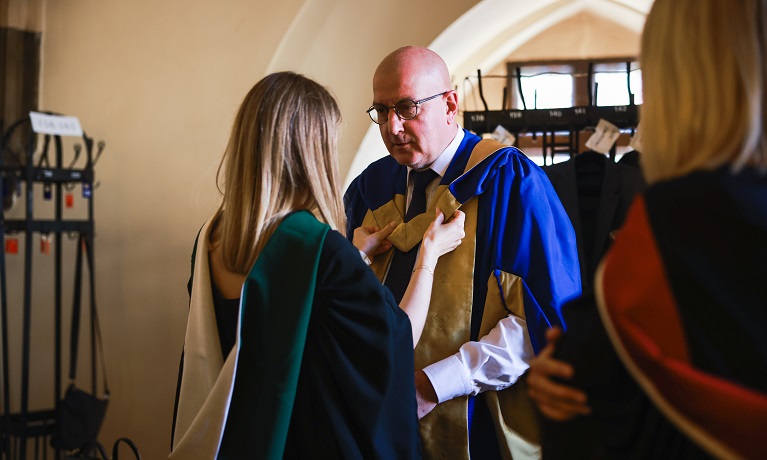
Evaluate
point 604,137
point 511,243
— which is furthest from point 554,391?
point 604,137

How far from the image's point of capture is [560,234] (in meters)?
Answer: 2.33

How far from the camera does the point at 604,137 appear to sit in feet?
11.1

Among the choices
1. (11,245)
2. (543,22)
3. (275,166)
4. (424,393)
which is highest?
(543,22)

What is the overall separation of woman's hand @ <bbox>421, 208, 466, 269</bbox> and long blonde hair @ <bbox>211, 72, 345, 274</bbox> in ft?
1.38

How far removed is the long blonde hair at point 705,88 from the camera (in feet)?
3.34

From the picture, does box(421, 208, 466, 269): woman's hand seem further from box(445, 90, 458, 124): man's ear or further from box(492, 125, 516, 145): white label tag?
box(492, 125, 516, 145): white label tag

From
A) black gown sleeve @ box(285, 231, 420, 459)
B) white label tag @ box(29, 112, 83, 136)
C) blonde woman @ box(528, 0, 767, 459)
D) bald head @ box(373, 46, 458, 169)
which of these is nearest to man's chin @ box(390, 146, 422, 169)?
bald head @ box(373, 46, 458, 169)

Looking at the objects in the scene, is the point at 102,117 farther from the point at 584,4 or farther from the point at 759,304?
the point at 584,4

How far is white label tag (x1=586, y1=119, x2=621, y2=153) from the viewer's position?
3.36 meters

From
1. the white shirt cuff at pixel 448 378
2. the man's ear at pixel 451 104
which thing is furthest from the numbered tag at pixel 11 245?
the white shirt cuff at pixel 448 378

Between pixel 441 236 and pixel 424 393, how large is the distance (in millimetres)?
411

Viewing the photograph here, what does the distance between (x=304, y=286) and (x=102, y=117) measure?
272 centimetres

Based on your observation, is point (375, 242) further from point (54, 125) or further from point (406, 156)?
point (54, 125)

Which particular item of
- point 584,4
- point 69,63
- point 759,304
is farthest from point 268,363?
point 584,4
